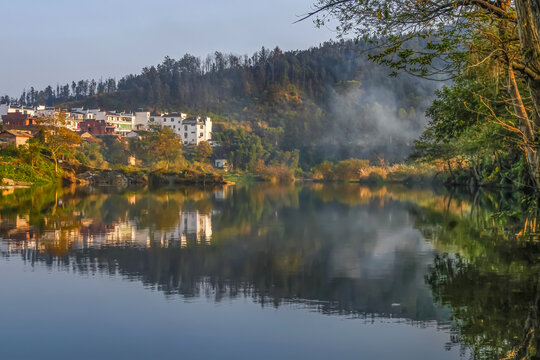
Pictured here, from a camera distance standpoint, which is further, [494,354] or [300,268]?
[300,268]

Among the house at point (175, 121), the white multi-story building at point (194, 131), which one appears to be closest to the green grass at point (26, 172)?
the white multi-story building at point (194, 131)

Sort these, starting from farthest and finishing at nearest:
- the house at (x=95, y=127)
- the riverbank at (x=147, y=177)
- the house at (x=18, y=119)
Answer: the house at (x=95, y=127) → the house at (x=18, y=119) → the riverbank at (x=147, y=177)

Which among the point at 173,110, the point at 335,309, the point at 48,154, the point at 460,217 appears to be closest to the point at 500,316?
the point at 335,309

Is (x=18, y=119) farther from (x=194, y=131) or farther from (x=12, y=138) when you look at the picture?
(x=12, y=138)

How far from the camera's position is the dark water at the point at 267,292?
8.37m

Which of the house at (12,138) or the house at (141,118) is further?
the house at (141,118)

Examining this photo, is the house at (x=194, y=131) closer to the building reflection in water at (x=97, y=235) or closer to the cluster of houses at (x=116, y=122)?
the cluster of houses at (x=116, y=122)

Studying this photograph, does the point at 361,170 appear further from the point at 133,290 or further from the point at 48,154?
the point at 133,290

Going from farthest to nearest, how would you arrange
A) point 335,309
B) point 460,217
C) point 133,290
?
point 460,217, point 133,290, point 335,309

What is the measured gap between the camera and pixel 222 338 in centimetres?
868

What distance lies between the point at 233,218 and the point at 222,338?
60.6ft

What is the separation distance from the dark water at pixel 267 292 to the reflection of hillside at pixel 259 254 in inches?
2.4

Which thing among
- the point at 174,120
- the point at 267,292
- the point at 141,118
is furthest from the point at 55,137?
the point at 141,118

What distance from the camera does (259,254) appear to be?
53.4ft
